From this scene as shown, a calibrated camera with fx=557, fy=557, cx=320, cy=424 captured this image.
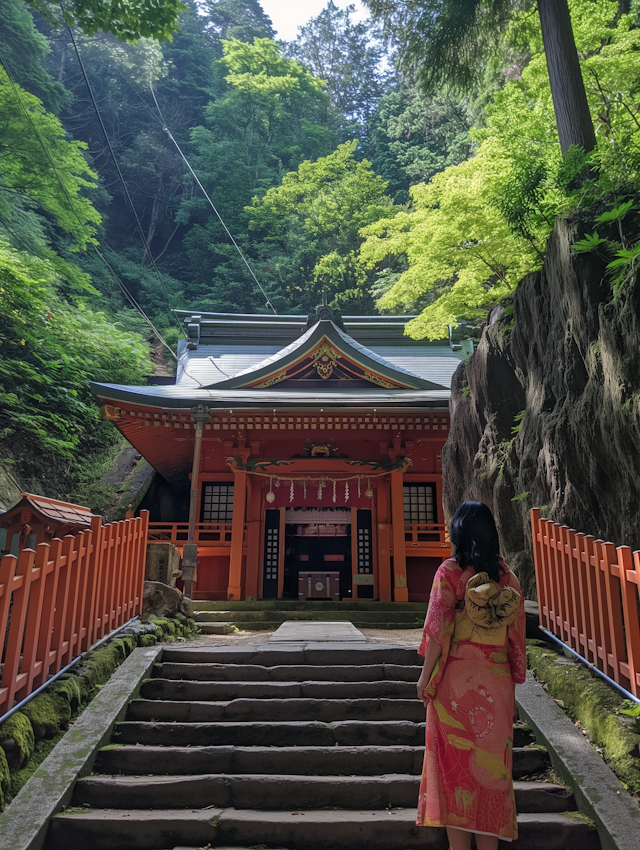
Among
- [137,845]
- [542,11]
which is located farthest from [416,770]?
[542,11]

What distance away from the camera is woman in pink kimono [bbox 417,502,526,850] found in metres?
2.36

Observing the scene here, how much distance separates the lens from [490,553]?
2.54m

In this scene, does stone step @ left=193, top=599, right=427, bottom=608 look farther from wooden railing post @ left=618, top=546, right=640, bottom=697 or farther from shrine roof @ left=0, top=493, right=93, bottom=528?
wooden railing post @ left=618, top=546, right=640, bottom=697

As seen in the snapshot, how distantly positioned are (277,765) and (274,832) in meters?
0.58

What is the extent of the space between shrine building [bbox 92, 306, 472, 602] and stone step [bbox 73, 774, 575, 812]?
746cm

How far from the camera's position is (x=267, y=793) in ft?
10.9

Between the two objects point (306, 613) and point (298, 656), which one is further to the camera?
point (306, 613)

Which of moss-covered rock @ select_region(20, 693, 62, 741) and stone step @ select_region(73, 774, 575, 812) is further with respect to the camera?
moss-covered rock @ select_region(20, 693, 62, 741)

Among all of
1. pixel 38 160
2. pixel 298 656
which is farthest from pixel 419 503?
pixel 38 160

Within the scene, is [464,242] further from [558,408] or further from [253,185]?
[253,185]

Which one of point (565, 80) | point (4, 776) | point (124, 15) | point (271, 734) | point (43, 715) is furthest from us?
point (565, 80)

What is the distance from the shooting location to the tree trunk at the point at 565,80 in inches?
283

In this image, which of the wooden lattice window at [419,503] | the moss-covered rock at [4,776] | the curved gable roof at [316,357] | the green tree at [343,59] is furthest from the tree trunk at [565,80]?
the green tree at [343,59]

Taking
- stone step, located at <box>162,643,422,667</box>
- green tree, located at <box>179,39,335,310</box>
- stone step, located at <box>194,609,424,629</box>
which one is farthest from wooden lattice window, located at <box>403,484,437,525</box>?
green tree, located at <box>179,39,335,310</box>
